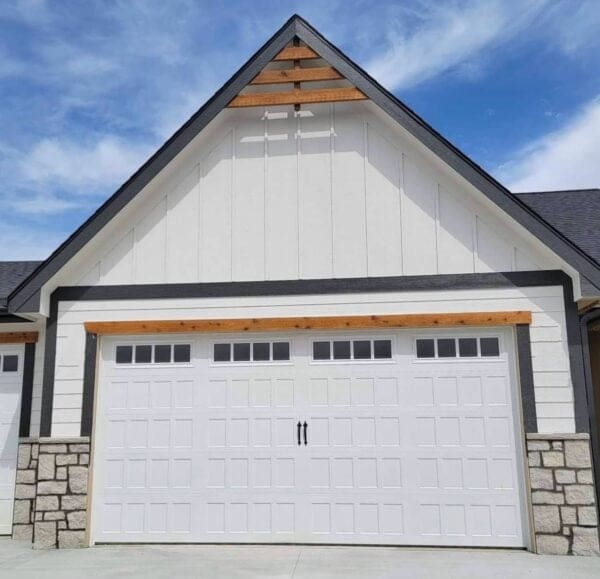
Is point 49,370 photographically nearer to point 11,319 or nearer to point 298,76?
point 11,319

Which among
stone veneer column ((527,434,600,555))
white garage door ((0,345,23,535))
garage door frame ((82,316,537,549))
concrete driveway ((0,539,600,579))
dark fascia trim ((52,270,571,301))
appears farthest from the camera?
white garage door ((0,345,23,535))

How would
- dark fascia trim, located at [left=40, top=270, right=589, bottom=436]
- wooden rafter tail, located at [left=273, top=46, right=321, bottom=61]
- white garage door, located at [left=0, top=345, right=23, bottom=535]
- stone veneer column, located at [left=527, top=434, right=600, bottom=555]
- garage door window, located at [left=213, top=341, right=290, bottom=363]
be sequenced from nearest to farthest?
1. stone veneer column, located at [left=527, top=434, right=600, bottom=555]
2. dark fascia trim, located at [left=40, top=270, right=589, bottom=436]
3. garage door window, located at [left=213, top=341, right=290, bottom=363]
4. wooden rafter tail, located at [left=273, top=46, right=321, bottom=61]
5. white garage door, located at [left=0, top=345, right=23, bottom=535]

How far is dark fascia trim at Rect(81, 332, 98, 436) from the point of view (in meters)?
7.04

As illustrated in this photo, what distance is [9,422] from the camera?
7.89 m

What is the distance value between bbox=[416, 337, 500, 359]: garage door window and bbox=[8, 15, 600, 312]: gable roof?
152cm

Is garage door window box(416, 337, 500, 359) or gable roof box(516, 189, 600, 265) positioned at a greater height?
gable roof box(516, 189, 600, 265)

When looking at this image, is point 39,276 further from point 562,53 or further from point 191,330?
point 562,53

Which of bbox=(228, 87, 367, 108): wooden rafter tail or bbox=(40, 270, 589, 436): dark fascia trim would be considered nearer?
bbox=(40, 270, 589, 436): dark fascia trim

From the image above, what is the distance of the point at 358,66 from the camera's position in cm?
709

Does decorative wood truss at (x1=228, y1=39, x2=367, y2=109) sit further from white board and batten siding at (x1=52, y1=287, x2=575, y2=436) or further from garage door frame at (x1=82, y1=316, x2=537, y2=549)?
garage door frame at (x1=82, y1=316, x2=537, y2=549)

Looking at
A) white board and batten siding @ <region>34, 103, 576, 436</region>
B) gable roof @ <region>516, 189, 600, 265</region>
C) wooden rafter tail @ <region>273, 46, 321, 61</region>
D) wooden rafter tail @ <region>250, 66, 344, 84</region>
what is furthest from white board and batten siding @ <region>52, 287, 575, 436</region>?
wooden rafter tail @ <region>273, 46, 321, 61</region>

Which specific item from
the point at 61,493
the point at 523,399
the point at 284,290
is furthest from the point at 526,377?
the point at 61,493

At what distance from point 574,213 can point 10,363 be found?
9.30 meters

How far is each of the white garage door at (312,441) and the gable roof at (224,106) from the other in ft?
4.73
